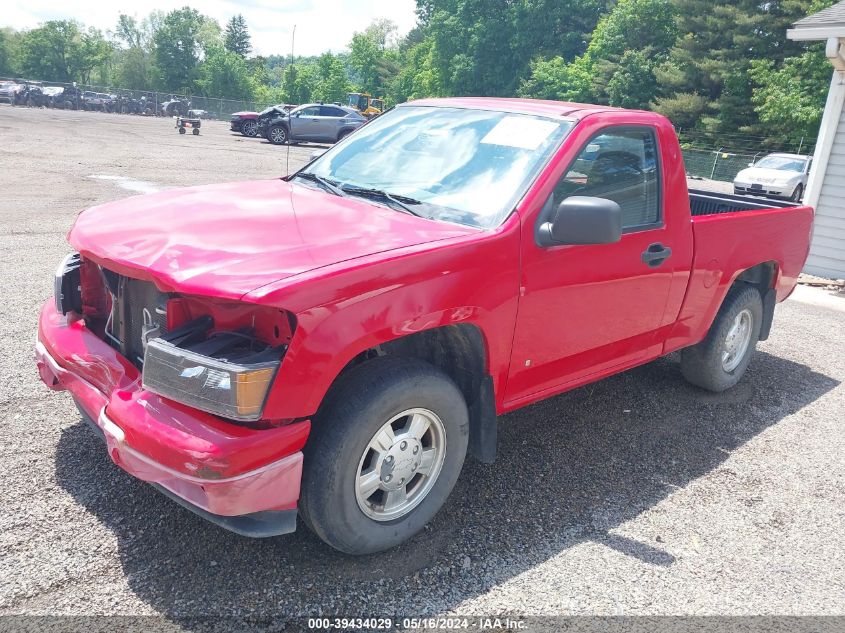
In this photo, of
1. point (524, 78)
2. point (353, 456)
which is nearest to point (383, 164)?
point (353, 456)

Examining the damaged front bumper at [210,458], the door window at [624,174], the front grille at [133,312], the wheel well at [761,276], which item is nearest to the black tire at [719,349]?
the wheel well at [761,276]

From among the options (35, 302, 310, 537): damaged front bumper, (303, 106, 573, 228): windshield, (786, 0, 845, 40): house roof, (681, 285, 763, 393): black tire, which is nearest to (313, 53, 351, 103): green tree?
(786, 0, 845, 40): house roof

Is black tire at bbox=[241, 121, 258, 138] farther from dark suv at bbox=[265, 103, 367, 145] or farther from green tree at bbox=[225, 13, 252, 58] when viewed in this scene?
green tree at bbox=[225, 13, 252, 58]

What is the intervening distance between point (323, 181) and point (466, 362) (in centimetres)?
147

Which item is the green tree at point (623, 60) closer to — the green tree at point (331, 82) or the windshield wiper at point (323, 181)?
the green tree at point (331, 82)

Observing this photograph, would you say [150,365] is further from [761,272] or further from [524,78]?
[524,78]

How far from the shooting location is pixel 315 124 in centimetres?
2878

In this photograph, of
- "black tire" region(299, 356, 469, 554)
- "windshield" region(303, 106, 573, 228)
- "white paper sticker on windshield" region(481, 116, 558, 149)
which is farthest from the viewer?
"white paper sticker on windshield" region(481, 116, 558, 149)

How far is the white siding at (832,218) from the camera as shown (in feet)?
34.4

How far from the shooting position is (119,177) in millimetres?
14375

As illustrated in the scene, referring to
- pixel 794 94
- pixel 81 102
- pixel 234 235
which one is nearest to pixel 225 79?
pixel 81 102

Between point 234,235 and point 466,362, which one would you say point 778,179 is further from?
point 234,235

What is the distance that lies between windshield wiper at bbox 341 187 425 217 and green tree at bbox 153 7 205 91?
89.6m

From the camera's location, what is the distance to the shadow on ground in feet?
9.25
